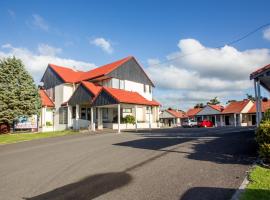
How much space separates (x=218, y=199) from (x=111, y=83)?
29.7m

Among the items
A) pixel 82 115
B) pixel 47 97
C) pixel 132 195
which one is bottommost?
pixel 132 195

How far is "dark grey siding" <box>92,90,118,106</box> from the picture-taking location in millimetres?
28434

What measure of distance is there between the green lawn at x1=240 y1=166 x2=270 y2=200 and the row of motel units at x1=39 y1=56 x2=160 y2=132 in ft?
72.1

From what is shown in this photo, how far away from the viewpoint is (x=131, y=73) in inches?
1521

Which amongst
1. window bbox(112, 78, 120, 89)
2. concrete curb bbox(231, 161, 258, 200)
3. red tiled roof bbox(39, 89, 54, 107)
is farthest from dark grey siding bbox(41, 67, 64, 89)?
concrete curb bbox(231, 161, 258, 200)

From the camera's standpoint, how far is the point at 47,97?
39.1m

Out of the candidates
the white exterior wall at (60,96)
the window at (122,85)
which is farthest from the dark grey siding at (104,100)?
the white exterior wall at (60,96)

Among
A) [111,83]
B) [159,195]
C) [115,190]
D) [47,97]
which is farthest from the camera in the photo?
[47,97]

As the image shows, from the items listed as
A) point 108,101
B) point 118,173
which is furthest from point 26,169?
point 108,101

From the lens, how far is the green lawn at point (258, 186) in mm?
5725

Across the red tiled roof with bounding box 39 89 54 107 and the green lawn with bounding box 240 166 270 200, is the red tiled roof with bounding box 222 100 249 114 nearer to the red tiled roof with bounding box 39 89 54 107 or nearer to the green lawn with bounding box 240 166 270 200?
the red tiled roof with bounding box 39 89 54 107

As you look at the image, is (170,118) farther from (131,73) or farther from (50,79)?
(50,79)

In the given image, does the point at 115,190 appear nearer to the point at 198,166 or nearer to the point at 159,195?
the point at 159,195

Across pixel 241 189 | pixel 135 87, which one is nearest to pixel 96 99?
pixel 135 87
